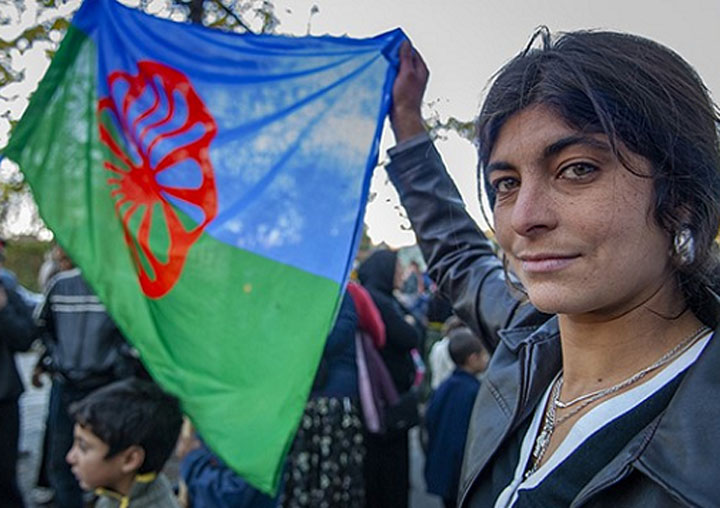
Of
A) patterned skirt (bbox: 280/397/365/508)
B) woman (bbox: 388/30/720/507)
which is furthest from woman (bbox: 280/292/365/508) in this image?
woman (bbox: 388/30/720/507)

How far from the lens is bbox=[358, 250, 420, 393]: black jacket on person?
3.95 meters

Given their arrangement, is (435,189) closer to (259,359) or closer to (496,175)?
(496,175)

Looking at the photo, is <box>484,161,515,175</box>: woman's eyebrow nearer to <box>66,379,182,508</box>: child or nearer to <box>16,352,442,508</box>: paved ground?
<box>66,379,182,508</box>: child

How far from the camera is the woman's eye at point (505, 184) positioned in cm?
106

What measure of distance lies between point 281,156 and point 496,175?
1.23 metres

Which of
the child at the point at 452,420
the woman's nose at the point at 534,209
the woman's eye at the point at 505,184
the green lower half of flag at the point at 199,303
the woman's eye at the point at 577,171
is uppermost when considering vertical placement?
the woman's eye at the point at 577,171

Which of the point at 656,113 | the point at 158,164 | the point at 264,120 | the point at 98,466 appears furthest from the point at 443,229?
the point at 98,466

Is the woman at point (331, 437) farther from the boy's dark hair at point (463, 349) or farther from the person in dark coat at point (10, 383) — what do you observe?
the person in dark coat at point (10, 383)

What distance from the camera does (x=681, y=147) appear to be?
93 centimetres

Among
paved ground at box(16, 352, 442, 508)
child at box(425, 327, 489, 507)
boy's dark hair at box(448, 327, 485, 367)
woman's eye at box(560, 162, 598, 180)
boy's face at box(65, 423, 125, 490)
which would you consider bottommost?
paved ground at box(16, 352, 442, 508)

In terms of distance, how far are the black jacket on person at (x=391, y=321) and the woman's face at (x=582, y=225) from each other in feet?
9.74

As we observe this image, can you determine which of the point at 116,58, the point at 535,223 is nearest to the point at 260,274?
the point at 116,58

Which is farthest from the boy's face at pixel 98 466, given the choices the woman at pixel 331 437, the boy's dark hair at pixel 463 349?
the boy's dark hair at pixel 463 349

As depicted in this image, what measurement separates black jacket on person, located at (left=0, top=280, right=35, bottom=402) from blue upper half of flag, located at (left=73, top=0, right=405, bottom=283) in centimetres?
189
